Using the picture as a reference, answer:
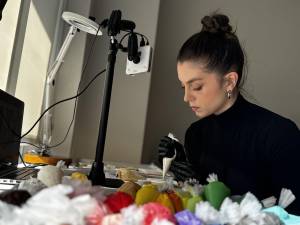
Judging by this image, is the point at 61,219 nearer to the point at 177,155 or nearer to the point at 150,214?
the point at 150,214

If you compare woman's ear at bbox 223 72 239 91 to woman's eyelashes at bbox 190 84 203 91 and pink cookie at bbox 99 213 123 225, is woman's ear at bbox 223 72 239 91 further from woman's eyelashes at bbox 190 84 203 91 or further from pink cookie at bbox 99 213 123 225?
pink cookie at bbox 99 213 123 225

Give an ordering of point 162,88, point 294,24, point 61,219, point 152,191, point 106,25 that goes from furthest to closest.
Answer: point 294,24, point 162,88, point 106,25, point 152,191, point 61,219

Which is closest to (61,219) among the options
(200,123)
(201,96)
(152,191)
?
(152,191)

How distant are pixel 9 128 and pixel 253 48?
6.62 feet

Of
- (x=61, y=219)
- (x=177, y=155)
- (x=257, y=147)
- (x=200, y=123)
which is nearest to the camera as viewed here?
(x=61, y=219)

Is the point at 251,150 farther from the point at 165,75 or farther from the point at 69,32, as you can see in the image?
the point at 165,75

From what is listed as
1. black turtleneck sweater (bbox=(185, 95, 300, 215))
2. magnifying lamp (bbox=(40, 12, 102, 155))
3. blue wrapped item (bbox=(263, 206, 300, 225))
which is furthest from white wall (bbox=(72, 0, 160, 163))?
blue wrapped item (bbox=(263, 206, 300, 225))

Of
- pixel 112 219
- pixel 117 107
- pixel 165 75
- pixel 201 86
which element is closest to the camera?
pixel 112 219

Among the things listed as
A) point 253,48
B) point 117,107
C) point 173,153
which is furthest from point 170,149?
point 253,48

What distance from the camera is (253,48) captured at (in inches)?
102

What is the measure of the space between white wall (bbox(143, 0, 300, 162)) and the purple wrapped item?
2.10 metres

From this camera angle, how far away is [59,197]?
1.03 ft

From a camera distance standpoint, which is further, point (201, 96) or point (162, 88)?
point (162, 88)

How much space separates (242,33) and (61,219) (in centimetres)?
247
